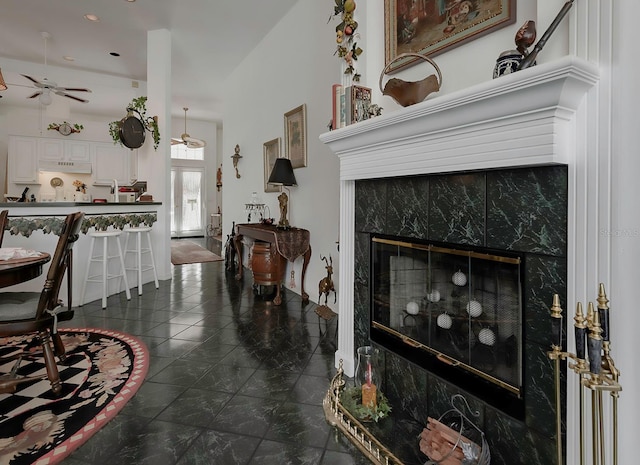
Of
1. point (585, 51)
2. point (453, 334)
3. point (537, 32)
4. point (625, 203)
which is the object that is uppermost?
point (537, 32)

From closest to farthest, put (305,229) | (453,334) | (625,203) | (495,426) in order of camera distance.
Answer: (625,203) < (495,426) < (453,334) < (305,229)

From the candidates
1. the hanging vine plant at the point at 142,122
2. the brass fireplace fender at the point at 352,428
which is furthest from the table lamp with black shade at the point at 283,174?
the brass fireplace fender at the point at 352,428

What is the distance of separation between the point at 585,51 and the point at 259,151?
4691 mm

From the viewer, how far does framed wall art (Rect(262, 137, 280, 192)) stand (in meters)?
4.73

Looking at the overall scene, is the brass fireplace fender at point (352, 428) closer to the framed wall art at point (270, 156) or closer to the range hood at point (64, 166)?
the framed wall art at point (270, 156)

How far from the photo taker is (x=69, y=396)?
6.53 feet

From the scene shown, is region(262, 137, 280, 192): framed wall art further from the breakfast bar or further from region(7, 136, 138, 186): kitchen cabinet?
region(7, 136, 138, 186): kitchen cabinet

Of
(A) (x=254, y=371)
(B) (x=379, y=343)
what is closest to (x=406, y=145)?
(B) (x=379, y=343)

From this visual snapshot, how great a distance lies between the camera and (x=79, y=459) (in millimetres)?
1486

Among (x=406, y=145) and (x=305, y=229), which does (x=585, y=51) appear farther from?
(x=305, y=229)

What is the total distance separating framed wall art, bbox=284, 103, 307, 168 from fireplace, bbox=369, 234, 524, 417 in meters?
2.22

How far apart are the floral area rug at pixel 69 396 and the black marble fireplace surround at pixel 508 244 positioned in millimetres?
1588

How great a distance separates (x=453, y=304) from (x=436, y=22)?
1.44 meters

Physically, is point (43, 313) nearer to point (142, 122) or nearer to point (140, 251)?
point (140, 251)
